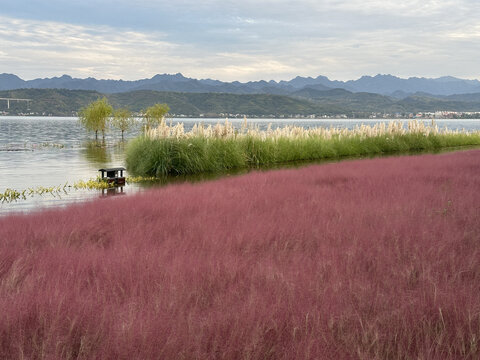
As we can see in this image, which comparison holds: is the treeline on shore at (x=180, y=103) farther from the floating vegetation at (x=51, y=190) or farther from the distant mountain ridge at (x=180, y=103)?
the floating vegetation at (x=51, y=190)

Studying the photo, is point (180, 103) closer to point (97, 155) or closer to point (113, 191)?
Result: point (97, 155)

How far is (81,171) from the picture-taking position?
14336 millimetres

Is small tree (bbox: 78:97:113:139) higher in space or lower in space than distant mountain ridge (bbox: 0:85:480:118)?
lower

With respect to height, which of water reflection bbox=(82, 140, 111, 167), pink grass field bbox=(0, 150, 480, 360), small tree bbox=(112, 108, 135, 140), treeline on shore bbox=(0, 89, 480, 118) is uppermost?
treeline on shore bbox=(0, 89, 480, 118)

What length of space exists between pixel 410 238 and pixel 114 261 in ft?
10.6

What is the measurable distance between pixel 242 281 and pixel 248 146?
13.8m

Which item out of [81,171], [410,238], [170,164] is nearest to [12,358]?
[410,238]

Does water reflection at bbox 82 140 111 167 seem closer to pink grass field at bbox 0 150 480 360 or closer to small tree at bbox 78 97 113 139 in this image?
small tree at bbox 78 97 113 139

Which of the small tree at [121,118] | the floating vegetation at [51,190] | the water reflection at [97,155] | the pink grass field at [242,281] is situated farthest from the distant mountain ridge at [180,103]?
the pink grass field at [242,281]

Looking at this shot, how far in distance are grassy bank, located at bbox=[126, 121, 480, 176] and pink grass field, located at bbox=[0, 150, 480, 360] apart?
6.89 m

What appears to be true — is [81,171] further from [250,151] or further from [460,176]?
[460,176]

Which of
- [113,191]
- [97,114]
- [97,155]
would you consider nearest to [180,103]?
[97,114]

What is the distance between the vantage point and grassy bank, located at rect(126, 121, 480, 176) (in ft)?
46.2

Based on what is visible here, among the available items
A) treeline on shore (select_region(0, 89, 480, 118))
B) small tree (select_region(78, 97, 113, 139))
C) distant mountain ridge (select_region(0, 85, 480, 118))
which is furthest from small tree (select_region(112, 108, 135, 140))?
treeline on shore (select_region(0, 89, 480, 118))
